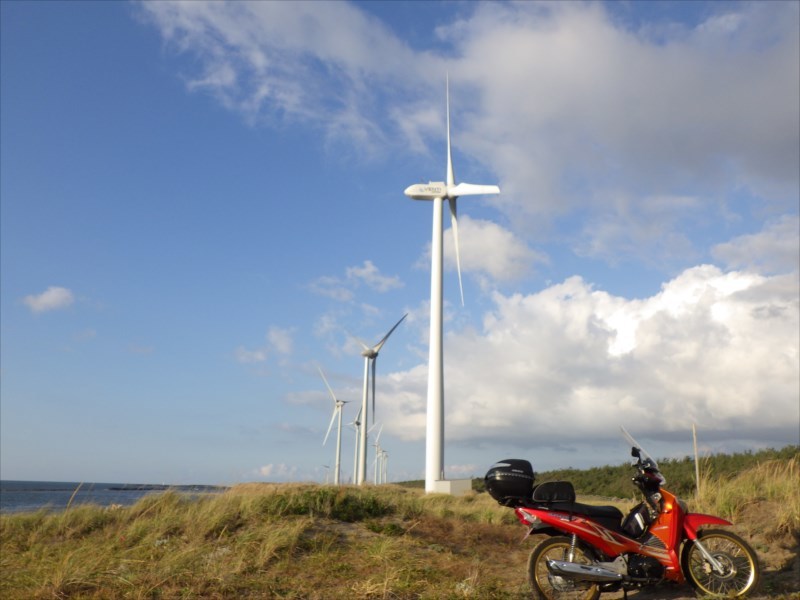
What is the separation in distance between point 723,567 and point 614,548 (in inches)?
52.0

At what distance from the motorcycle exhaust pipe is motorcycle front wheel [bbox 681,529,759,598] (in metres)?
1.11

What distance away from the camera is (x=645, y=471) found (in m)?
8.73

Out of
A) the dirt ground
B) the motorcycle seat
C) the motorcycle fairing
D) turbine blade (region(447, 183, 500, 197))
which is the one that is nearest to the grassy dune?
the dirt ground

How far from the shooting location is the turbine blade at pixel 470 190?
117 ft

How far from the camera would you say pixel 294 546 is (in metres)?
11.0

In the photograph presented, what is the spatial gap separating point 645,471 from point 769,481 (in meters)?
6.89

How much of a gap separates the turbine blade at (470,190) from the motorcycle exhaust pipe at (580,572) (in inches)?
1138

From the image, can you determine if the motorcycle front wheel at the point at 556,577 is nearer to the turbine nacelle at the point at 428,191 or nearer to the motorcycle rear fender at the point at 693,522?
the motorcycle rear fender at the point at 693,522

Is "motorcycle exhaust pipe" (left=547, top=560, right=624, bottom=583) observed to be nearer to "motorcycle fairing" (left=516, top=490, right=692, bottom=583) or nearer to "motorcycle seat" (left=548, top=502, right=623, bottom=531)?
"motorcycle fairing" (left=516, top=490, right=692, bottom=583)

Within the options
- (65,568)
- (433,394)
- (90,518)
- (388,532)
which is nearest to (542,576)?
(388,532)

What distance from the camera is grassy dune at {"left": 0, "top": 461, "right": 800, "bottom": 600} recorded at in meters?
8.91

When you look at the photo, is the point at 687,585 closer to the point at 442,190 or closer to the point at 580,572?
the point at 580,572

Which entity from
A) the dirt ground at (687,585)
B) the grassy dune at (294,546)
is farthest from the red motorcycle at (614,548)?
the grassy dune at (294,546)

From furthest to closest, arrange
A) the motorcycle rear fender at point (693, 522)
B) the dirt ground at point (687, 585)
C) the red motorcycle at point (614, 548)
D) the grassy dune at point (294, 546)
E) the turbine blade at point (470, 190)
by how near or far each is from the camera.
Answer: the turbine blade at point (470, 190) < the grassy dune at point (294, 546) < the dirt ground at point (687, 585) < the motorcycle rear fender at point (693, 522) < the red motorcycle at point (614, 548)
